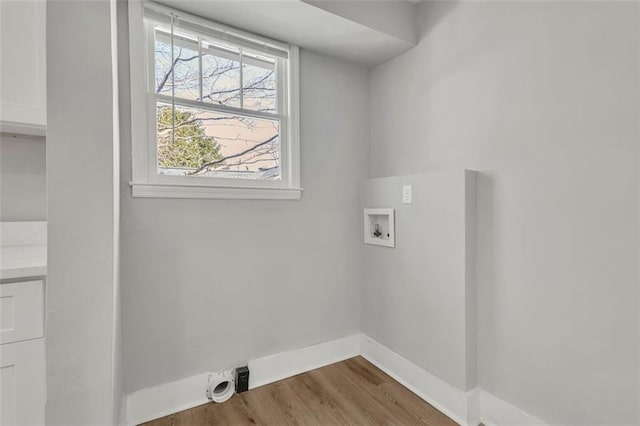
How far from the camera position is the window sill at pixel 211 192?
1.70m

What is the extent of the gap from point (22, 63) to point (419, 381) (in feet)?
8.63

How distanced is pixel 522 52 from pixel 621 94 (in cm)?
50

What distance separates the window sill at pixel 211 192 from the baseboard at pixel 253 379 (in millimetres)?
1104

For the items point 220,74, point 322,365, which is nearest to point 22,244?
point 220,74

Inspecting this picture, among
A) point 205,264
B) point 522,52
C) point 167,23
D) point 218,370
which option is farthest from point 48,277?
point 522,52

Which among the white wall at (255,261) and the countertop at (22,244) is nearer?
the countertop at (22,244)

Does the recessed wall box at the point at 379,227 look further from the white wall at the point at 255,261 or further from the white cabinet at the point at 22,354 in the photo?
the white cabinet at the point at 22,354

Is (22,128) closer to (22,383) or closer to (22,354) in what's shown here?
(22,354)

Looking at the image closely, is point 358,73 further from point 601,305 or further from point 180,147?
point 601,305

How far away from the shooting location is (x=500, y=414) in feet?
5.39

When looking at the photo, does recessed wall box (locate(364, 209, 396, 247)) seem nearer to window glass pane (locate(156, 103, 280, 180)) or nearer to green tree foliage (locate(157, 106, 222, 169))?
window glass pane (locate(156, 103, 280, 180))

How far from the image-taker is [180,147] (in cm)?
186

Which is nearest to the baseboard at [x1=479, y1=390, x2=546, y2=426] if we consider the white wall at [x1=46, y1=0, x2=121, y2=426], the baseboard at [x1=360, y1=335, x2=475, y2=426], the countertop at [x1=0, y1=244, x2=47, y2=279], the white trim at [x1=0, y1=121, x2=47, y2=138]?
the baseboard at [x1=360, y1=335, x2=475, y2=426]

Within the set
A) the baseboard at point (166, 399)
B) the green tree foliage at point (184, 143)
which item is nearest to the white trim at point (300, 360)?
the baseboard at point (166, 399)
